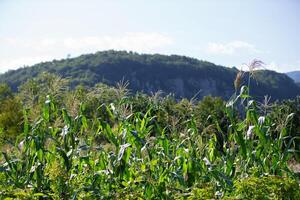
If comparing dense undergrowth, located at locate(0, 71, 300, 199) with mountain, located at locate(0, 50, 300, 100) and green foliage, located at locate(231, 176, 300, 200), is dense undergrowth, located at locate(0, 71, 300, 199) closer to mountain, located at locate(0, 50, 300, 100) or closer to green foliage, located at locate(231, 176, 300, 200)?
green foliage, located at locate(231, 176, 300, 200)

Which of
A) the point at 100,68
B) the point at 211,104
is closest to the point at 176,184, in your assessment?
the point at 211,104

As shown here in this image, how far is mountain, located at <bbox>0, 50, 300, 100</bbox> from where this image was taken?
122875mm

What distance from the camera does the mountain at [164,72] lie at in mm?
122875

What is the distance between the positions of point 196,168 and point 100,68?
119660 millimetres

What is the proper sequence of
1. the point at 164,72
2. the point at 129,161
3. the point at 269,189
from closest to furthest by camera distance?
the point at 269,189
the point at 129,161
the point at 164,72

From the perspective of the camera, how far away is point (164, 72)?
14775 centimetres

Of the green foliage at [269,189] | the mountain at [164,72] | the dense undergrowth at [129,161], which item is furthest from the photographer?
the mountain at [164,72]

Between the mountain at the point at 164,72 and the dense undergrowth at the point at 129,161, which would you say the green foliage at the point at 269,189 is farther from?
the mountain at the point at 164,72

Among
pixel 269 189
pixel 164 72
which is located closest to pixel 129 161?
pixel 269 189

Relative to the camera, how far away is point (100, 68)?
123188 mm

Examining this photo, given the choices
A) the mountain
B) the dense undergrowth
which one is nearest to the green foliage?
the dense undergrowth

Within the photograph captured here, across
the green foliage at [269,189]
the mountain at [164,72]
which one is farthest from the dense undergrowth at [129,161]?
the mountain at [164,72]

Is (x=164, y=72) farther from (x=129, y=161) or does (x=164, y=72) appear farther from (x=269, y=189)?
(x=269, y=189)

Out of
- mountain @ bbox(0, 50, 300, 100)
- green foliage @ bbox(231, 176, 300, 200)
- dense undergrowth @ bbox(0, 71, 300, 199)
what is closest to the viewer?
green foliage @ bbox(231, 176, 300, 200)
